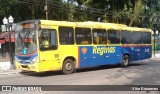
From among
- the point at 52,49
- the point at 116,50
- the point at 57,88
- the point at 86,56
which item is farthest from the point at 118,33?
the point at 57,88

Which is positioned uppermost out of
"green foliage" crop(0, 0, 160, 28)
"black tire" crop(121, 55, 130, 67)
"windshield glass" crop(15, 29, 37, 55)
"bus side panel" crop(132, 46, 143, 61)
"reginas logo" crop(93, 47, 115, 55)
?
"green foliage" crop(0, 0, 160, 28)

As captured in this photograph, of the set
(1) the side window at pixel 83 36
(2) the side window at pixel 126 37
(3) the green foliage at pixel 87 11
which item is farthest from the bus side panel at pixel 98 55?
(3) the green foliage at pixel 87 11

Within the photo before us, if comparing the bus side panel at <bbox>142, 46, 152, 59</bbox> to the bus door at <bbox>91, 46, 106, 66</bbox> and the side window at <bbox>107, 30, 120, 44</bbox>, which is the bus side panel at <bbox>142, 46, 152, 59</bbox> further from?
the bus door at <bbox>91, 46, 106, 66</bbox>

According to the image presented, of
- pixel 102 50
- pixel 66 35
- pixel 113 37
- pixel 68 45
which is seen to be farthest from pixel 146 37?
pixel 66 35

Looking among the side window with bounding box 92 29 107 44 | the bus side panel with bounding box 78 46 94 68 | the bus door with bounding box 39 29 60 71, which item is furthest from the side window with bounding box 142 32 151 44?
the bus door with bounding box 39 29 60 71

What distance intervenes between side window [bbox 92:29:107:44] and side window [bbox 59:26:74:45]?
1923mm

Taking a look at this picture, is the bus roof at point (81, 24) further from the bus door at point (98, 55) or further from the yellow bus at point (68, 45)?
the bus door at point (98, 55)

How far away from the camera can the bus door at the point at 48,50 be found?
52.5 feet

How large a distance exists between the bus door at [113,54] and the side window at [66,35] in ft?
11.0

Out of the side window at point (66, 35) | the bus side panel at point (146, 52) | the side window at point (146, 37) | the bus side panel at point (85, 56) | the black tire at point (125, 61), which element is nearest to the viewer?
the side window at point (66, 35)

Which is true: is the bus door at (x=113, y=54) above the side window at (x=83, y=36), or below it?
below

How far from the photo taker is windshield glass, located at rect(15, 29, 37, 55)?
52.7ft

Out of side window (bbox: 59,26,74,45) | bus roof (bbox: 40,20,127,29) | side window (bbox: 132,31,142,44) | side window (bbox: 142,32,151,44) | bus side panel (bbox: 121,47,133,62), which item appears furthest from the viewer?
side window (bbox: 142,32,151,44)

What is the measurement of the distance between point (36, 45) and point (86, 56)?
3.69 meters
